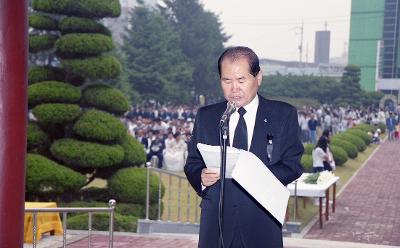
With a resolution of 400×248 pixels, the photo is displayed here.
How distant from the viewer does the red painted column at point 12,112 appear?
8.74 ft

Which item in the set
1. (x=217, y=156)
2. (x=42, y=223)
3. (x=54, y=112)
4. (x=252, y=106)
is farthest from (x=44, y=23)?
(x=217, y=156)

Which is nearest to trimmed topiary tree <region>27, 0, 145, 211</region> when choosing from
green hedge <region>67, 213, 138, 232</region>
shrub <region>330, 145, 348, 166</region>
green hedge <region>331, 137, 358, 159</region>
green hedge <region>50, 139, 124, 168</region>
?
green hedge <region>50, 139, 124, 168</region>

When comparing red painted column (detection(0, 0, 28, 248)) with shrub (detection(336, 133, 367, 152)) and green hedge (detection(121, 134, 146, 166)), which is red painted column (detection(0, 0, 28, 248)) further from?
shrub (detection(336, 133, 367, 152))

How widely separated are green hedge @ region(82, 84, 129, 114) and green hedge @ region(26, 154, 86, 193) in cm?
159

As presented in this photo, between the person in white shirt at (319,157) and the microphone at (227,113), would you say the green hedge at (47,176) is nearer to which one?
the person in white shirt at (319,157)

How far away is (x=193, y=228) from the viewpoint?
9.63 metres

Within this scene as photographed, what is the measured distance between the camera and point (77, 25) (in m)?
11.7

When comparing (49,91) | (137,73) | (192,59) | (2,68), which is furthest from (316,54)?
(2,68)

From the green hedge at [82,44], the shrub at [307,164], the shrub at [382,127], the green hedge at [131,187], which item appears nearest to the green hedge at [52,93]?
the green hedge at [82,44]

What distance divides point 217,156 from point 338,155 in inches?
710

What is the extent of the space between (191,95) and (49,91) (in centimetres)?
3991

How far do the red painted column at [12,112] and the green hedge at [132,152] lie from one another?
8857mm

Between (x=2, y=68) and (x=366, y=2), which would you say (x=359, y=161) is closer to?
(x=2, y=68)

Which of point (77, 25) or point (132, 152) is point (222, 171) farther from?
point (77, 25)
